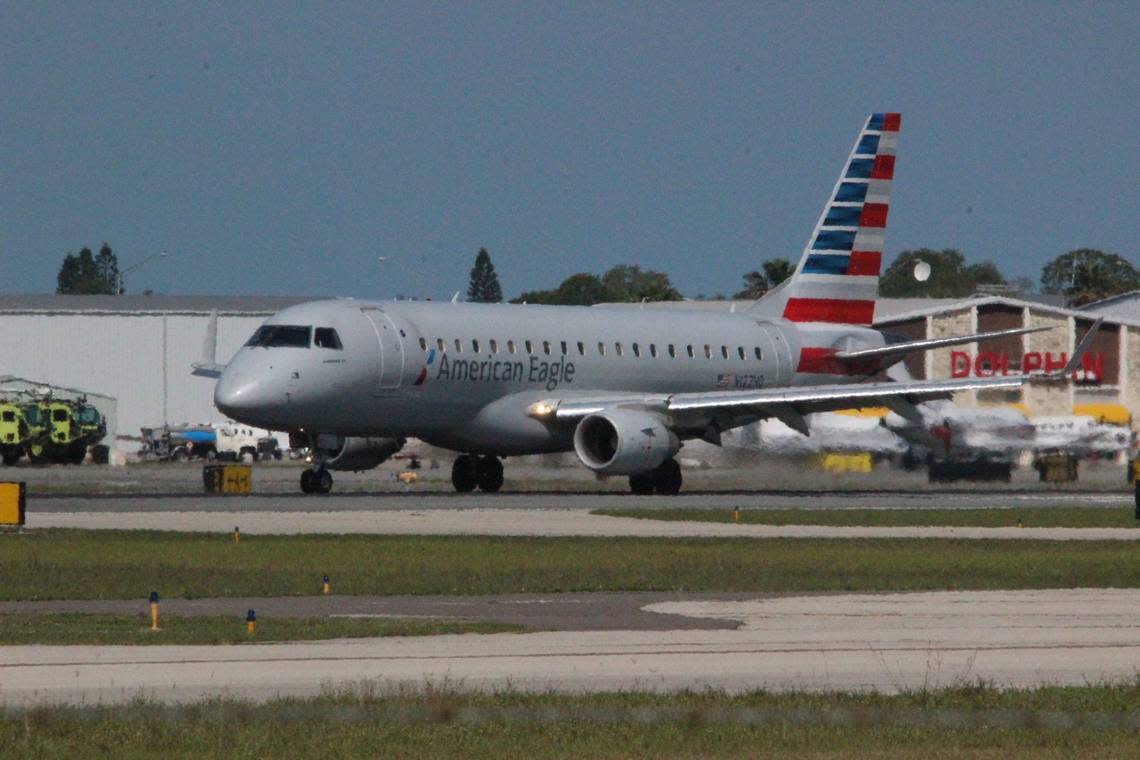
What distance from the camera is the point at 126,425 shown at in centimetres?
12112

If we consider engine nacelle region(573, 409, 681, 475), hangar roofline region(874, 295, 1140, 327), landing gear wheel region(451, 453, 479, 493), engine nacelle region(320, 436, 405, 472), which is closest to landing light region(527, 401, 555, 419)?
engine nacelle region(573, 409, 681, 475)

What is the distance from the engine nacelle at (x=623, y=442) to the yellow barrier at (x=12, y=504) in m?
17.0

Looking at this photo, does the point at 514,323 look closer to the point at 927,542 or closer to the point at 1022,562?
the point at 927,542

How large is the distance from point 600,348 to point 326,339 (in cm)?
850

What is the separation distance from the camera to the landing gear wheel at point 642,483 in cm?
5372

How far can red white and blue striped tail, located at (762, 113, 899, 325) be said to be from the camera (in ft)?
199

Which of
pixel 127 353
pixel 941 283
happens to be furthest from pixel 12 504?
pixel 941 283

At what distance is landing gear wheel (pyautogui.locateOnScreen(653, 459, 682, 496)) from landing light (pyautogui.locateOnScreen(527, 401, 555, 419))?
3.08 meters

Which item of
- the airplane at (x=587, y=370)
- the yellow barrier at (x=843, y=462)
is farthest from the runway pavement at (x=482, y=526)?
the yellow barrier at (x=843, y=462)

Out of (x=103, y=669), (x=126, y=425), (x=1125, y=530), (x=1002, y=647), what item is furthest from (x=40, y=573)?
(x=126, y=425)

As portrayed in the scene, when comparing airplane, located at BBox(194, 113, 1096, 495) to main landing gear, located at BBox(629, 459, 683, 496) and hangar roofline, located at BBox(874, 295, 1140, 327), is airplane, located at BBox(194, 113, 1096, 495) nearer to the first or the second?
main landing gear, located at BBox(629, 459, 683, 496)

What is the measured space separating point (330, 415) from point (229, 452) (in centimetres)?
5947

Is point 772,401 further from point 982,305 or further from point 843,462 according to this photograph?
point 982,305

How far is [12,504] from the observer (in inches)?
1459
